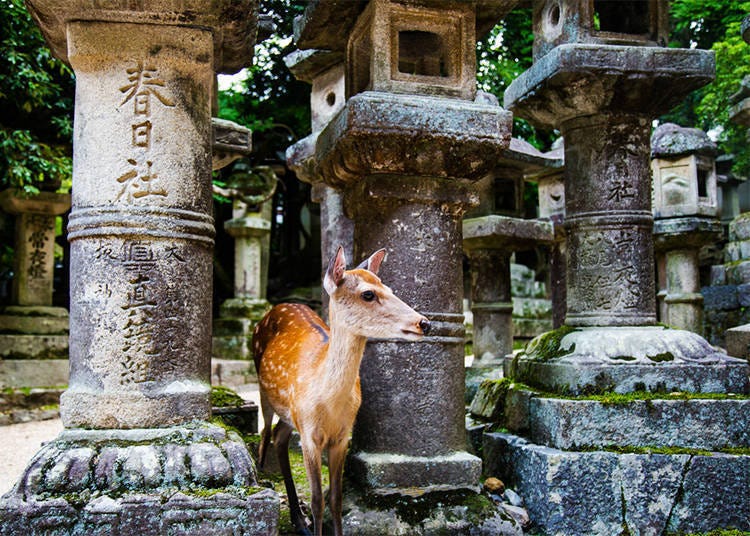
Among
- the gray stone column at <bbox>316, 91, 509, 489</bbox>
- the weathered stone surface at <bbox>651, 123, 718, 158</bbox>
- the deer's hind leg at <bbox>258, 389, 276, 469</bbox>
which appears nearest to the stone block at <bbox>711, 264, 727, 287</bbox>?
the weathered stone surface at <bbox>651, 123, 718, 158</bbox>

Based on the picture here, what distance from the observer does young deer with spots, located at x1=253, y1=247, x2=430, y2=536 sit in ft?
9.99

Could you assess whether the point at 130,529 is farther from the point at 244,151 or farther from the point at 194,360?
the point at 244,151

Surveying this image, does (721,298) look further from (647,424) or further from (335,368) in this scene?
(335,368)

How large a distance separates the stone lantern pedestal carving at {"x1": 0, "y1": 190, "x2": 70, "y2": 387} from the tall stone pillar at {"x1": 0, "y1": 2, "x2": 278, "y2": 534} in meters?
7.42

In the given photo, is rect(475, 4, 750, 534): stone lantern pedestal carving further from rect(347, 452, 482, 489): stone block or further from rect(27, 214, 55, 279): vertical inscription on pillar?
rect(27, 214, 55, 279): vertical inscription on pillar

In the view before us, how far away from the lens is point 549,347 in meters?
4.48

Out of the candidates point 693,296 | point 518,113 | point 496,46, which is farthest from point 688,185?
point 518,113

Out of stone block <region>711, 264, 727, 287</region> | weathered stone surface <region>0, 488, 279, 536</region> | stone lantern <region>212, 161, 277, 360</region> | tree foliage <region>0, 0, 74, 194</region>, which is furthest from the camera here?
stone lantern <region>212, 161, 277, 360</region>

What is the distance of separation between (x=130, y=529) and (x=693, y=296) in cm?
989

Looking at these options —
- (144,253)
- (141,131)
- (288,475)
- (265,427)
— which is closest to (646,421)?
(288,475)

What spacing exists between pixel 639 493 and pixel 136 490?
2.50m

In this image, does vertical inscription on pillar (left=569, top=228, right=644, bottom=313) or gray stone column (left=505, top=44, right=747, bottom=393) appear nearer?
gray stone column (left=505, top=44, right=747, bottom=393)

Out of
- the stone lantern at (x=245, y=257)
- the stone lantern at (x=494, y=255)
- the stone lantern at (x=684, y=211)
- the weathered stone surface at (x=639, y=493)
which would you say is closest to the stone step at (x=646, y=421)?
the weathered stone surface at (x=639, y=493)

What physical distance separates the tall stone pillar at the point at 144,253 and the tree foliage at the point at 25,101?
5.67 metres
